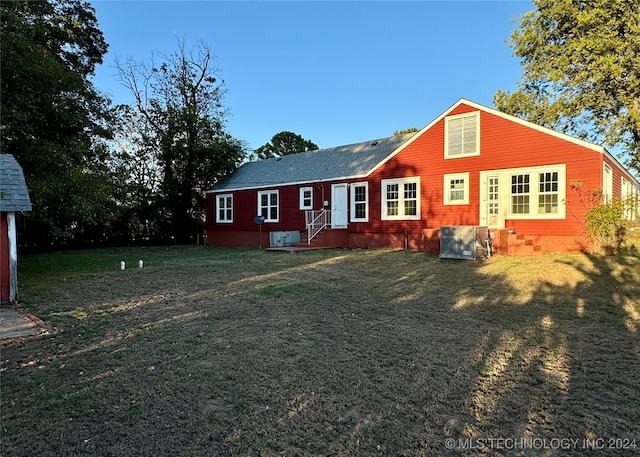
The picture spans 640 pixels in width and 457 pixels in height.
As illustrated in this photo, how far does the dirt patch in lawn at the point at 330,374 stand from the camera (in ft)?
8.52

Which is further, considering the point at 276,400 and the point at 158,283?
the point at 158,283

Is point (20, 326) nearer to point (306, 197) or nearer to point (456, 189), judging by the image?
point (456, 189)

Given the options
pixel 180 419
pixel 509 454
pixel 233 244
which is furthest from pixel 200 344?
pixel 233 244

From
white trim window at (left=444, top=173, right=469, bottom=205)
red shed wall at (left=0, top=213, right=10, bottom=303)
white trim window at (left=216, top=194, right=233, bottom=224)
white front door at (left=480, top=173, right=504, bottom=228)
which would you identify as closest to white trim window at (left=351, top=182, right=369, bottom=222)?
white trim window at (left=444, top=173, right=469, bottom=205)

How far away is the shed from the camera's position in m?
7.27

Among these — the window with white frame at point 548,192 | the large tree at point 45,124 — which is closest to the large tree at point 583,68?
the window with white frame at point 548,192

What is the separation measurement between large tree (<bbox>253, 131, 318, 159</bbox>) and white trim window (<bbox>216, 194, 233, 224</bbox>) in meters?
17.7

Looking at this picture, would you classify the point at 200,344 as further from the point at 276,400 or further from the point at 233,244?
the point at 233,244

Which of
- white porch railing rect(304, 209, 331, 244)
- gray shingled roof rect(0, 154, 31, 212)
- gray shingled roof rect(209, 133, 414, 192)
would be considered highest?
gray shingled roof rect(209, 133, 414, 192)

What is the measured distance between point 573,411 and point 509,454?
34.2 inches

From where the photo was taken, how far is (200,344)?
456cm

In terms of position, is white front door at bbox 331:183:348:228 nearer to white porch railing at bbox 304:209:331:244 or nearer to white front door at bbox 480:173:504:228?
white porch railing at bbox 304:209:331:244

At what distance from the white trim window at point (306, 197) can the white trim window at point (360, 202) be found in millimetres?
2547

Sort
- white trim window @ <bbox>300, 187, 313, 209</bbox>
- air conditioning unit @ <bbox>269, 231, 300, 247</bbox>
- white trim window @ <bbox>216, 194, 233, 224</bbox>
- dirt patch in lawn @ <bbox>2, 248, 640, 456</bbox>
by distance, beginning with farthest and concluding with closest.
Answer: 1. white trim window @ <bbox>216, 194, 233, 224</bbox>
2. white trim window @ <bbox>300, 187, 313, 209</bbox>
3. air conditioning unit @ <bbox>269, 231, 300, 247</bbox>
4. dirt patch in lawn @ <bbox>2, 248, 640, 456</bbox>
